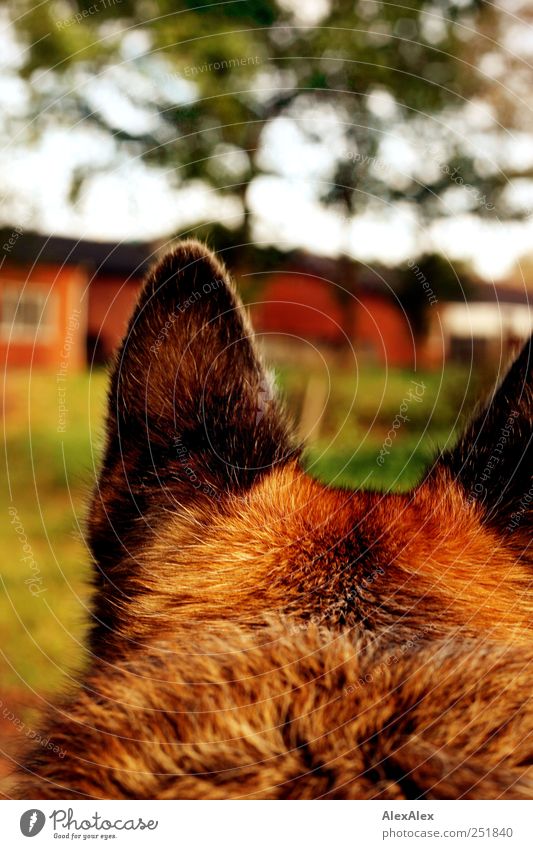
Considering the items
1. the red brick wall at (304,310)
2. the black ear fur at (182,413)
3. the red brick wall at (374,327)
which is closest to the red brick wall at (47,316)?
the red brick wall at (304,310)

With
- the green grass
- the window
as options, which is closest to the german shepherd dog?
the green grass

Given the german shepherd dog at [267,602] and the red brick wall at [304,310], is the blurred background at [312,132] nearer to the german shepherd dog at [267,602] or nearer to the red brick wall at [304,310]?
the german shepherd dog at [267,602]

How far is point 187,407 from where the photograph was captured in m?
2.02

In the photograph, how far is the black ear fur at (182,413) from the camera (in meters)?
2.00

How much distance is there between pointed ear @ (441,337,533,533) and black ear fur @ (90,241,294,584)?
50cm

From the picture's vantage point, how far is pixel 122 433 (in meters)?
2.02

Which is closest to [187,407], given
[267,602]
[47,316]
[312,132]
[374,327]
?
[267,602]

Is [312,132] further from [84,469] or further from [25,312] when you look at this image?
[25,312]

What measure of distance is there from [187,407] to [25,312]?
50.7 feet

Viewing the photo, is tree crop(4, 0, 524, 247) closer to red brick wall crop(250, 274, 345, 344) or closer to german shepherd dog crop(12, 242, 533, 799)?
german shepherd dog crop(12, 242, 533, 799)

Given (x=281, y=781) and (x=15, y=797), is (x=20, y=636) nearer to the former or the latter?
(x=15, y=797)

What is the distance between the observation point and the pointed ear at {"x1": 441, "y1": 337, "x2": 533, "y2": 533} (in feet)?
6.31

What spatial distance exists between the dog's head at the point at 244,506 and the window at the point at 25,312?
10028mm
